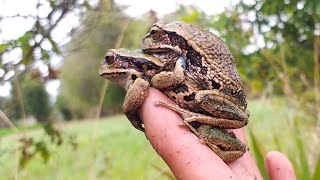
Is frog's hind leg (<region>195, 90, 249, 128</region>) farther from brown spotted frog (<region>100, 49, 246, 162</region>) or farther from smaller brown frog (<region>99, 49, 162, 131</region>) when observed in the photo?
smaller brown frog (<region>99, 49, 162, 131</region>)

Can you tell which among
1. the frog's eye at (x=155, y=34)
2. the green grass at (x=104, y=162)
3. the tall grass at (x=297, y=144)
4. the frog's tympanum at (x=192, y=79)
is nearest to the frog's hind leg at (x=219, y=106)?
the frog's tympanum at (x=192, y=79)

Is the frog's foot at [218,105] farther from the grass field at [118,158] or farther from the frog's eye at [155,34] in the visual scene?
the grass field at [118,158]

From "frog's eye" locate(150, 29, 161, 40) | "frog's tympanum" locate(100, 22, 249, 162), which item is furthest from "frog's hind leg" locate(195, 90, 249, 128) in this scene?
"frog's eye" locate(150, 29, 161, 40)

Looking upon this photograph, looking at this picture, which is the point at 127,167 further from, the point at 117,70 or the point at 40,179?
the point at 117,70

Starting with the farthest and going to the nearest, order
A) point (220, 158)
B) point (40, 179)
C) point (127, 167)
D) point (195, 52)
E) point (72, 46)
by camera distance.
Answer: point (127, 167) → point (40, 179) → point (72, 46) → point (195, 52) → point (220, 158)

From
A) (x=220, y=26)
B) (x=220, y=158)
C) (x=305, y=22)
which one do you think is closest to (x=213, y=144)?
(x=220, y=158)

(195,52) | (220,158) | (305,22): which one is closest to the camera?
(220,158)

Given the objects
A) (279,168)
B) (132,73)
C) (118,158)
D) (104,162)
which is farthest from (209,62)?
(118,158)

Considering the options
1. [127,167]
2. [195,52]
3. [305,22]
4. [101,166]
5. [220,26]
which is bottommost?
[127,167]

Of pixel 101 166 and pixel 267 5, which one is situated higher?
pixel 267 5
